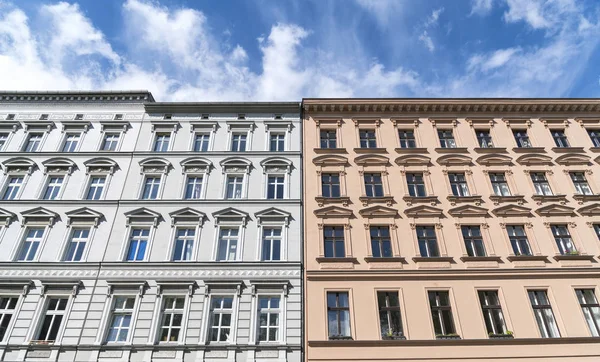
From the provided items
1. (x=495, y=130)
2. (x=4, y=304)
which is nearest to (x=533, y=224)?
(x=495, y=130)

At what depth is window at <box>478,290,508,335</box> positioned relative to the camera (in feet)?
57.1

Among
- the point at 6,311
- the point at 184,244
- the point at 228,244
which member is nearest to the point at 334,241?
the point at 228,244

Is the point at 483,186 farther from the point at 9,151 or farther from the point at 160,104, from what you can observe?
the point at 9,151

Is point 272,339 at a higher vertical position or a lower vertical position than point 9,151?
lower

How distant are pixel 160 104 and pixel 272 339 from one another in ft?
54.0

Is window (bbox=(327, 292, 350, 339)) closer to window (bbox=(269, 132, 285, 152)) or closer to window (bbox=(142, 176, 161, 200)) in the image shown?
window (bbox=(269, 132, 285, 152))

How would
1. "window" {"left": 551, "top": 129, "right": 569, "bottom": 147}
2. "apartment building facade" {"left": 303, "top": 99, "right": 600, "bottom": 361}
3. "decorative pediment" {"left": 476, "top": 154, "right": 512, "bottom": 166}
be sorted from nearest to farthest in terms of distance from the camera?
"apartment building facade" {"left": 303, "top": 99, "right": 600, "bottom": 361} → "decorative pediment" {"left": 476, "top": 154, "right": 512, "bottom": 166} → "window" {"left": 551, "top": 129, "right": 569, "bottom": 147}

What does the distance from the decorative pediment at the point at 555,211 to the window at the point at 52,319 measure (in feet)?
78.1

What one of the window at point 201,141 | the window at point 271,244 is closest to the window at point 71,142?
the window at point 201,141

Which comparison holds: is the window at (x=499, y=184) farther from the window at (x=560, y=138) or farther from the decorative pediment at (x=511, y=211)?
the window at (x=560, y=138)

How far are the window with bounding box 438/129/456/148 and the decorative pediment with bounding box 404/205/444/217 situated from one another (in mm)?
5181

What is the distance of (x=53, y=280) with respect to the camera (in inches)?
725

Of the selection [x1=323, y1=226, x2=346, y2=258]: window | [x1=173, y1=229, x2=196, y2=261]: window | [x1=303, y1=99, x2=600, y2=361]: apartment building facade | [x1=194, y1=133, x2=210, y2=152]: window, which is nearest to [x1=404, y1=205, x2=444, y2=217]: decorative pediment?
[x1=303, y1=99, x2=600, y2=361]: apartment building facade

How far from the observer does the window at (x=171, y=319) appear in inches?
682
